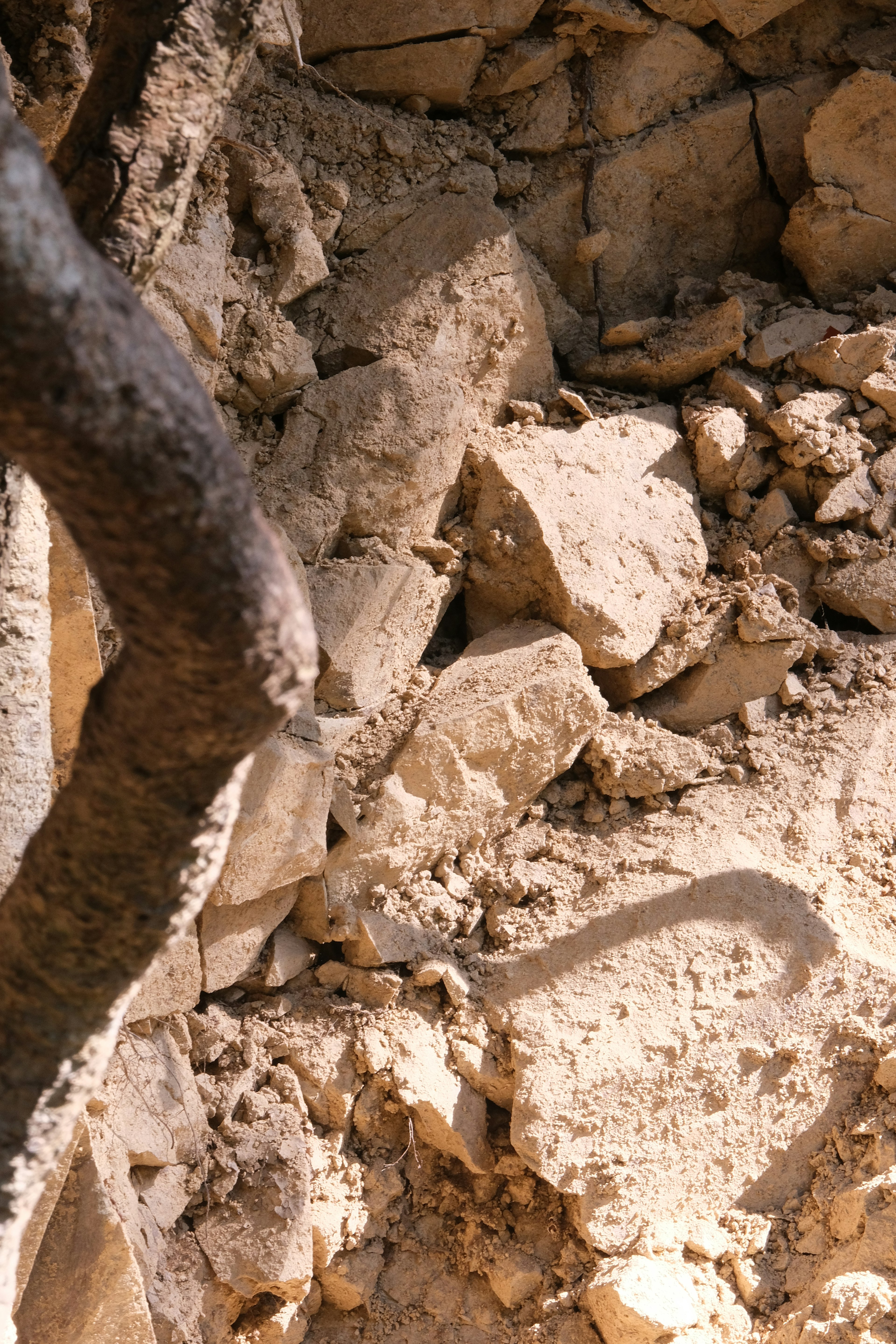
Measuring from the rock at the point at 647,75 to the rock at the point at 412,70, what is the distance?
0.36 m

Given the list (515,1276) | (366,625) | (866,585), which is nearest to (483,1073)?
(515,1276)

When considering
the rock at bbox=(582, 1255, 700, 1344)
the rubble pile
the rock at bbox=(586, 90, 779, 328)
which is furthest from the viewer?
the rock at bbox=(586, 90, 779, 328)

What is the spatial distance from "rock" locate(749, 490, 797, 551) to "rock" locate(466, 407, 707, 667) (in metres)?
0.15

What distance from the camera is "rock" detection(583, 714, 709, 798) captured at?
8.72 ft

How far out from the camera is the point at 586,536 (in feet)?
8.71

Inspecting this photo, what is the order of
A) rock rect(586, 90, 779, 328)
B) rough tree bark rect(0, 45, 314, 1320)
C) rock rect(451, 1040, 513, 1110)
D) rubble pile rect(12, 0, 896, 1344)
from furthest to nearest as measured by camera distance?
rock rect(586, 90, 779, 328) → rock rect(451, 1040, 513, 1110) → rubble pile rect(12, 0, 896, 1344) → rough tree bark rect(0, 45, 314, 1320)

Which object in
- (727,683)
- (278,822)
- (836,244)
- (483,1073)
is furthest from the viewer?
(836,244)

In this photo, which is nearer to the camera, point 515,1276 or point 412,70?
point 515,1276

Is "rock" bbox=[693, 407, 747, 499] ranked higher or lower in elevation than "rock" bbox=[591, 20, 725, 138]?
lower

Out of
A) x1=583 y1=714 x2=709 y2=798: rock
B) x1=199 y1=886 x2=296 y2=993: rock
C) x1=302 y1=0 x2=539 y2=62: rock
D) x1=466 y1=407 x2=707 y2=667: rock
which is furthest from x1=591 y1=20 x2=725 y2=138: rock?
x1=199 y1=886 x2=296 y2=993: rock

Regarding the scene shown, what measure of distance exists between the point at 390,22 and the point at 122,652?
7.63 feet

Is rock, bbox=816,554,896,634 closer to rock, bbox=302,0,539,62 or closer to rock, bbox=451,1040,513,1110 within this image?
rock, bbox=451,1040,513,1110

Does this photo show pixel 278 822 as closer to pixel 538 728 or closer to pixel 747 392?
pixel 538 728

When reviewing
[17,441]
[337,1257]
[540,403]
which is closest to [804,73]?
[540,403]
